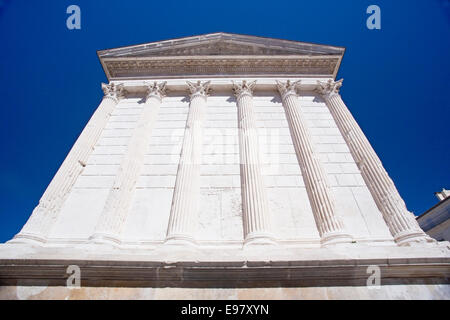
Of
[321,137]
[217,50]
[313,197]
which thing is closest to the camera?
[313,197]

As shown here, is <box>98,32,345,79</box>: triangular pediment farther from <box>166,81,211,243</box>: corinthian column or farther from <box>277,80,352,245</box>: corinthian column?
<box>166,81,211,243</box>: corinthian column

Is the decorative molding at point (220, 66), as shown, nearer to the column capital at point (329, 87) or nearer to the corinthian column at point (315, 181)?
the column capital at point (329, 87)

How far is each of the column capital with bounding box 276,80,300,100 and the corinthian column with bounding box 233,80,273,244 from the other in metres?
1.83

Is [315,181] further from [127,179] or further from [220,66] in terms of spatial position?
[220,66]

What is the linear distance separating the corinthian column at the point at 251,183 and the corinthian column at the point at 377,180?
3.64 metres

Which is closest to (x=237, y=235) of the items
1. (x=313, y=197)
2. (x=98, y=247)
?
(x=313, y=197)

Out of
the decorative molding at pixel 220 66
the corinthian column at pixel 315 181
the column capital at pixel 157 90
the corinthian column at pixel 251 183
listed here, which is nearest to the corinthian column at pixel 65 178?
the column capital at pixel 157 90

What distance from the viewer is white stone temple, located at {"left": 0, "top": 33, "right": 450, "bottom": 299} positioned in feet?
15.4

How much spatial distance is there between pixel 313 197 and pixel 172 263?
4.71 meters

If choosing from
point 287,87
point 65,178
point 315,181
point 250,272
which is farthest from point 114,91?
point 250,272

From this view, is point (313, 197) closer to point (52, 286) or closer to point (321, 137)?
point (321, 137)

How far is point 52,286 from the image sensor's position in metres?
4.78

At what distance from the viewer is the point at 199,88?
1063cm

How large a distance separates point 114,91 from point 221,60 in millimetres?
5705
